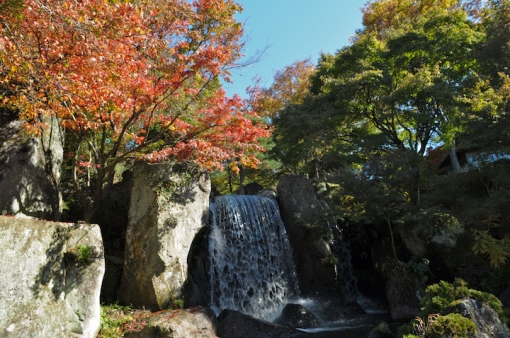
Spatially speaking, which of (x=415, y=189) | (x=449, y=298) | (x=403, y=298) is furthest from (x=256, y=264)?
(x=449, y=298)

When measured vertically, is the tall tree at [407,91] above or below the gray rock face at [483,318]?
above

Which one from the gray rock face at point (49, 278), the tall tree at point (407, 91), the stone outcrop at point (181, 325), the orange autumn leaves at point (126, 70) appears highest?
the tall tree at point (407, 91)

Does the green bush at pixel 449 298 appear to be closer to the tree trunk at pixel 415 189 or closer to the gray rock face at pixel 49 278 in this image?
the tree trunk at pixel 415 189

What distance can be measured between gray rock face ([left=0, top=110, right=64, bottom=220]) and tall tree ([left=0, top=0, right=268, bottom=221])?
69 cm

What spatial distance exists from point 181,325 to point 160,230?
9.44 ft

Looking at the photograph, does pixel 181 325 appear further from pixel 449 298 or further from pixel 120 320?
pixel 449 298

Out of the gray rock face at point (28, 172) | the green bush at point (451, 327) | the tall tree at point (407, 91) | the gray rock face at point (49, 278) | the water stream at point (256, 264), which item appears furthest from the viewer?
the tall tree at point (407, 91)

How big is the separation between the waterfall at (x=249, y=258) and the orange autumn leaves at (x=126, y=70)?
4.02m

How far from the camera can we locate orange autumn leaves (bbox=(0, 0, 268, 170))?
6234 millimetres

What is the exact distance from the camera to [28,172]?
934 cm

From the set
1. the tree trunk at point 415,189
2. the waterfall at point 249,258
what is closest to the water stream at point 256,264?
the waterfall at point 249,258

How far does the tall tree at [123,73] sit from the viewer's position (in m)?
6.27

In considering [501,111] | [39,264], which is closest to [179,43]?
[39,264]

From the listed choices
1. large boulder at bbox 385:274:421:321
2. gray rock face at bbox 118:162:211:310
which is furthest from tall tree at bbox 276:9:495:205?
gray rock face at bbox 118:162:211:310
